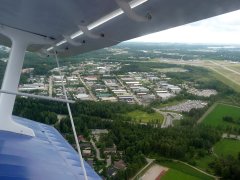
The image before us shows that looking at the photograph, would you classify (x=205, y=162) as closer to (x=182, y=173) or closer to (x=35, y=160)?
(x=182, y=173)

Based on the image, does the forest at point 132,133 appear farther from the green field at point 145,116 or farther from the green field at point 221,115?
the green field at point 221,115

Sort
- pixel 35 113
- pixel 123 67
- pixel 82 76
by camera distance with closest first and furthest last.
Result: 1. pixel 35 113
2. pixel 82 76
3. pixel 123 67

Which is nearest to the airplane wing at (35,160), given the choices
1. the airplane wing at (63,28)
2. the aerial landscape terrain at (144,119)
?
the airplane wing at (63,28)

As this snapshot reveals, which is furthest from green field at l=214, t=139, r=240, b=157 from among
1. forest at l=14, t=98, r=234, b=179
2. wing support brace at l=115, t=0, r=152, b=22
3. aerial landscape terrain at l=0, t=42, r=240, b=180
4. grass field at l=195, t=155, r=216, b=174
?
wing support brace at l=115, t=0, r=152, b=22

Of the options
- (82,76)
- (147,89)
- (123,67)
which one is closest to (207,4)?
(147,89)

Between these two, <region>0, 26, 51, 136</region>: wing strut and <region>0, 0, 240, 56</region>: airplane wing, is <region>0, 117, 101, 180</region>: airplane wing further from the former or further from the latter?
<region>0, 0, 240, 56</region>: airplane wing

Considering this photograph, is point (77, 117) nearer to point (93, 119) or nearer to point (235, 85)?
point (93, 119)

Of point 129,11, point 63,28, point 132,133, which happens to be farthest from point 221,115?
point 129,11

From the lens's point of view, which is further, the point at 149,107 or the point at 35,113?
the point at 149,107

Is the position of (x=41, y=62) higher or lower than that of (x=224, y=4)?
lower
